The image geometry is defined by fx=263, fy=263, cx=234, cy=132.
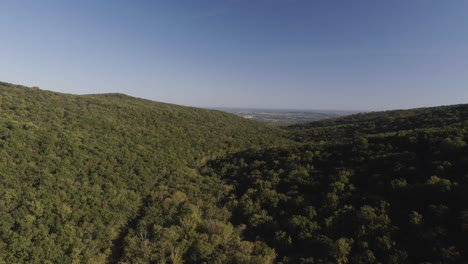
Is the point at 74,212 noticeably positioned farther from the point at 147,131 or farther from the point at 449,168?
the point at 449,168

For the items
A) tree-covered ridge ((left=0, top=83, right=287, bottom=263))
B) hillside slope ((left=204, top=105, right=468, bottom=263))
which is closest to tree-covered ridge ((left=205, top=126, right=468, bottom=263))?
hillside slope ((left=204, top=105, right=468, bottom=263))

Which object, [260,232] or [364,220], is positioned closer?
[364,220]

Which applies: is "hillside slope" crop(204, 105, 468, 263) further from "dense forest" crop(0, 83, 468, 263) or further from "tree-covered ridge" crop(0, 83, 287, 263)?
"tree-covered ridge" crop(0, 83, 287, 263)

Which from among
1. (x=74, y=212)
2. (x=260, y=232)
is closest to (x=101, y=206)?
(x=74, y=212)

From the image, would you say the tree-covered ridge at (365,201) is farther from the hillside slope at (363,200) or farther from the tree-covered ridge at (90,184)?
the tree-covered ridge at (90,184)

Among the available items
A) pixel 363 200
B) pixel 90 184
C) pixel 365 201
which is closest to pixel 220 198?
pixel 90 184

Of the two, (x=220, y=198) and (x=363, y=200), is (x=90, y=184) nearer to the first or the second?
(x=220, y=198)
